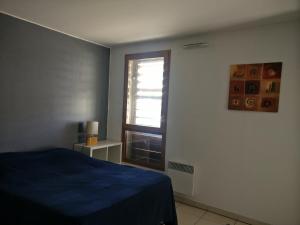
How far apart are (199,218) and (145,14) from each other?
8.55 ft

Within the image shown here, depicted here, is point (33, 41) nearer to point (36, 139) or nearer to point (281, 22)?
point (36, 139)

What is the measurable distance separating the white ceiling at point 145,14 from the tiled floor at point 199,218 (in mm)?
2468

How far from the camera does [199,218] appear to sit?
9.86 ft

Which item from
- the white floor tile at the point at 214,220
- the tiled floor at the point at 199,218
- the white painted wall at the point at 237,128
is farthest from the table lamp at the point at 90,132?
the white floor tile at the point at 214,220

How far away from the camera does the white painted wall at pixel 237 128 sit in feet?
8.76

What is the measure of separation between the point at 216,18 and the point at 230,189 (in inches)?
85.2

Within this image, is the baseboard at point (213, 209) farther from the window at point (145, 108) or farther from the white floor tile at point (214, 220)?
the window at point (145, 108)

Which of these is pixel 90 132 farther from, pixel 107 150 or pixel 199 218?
pixel 199 218

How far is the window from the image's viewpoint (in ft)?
12.2

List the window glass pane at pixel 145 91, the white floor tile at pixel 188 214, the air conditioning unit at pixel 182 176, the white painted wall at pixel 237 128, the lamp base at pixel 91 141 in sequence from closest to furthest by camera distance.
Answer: the white painted wall at pixel 237 128 → the white floor tile at pixel 188 214 → the air conditioning unit at pixel 182 176 → the lamp base at pixel 91 141 → the window glass pane at pixel 145 91

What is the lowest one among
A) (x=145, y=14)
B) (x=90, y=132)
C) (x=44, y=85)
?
(x=90, y=132)

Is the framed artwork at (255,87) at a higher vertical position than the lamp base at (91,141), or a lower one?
higher

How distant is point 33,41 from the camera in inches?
125

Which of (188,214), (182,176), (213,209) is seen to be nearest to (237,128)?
(182,176)
